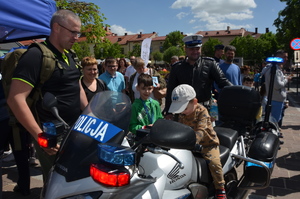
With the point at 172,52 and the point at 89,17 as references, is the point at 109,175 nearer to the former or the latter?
the point at 89,17

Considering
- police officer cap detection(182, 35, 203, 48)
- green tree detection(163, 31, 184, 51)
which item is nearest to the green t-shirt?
police officer cap detection(182, 35, 203, 48)

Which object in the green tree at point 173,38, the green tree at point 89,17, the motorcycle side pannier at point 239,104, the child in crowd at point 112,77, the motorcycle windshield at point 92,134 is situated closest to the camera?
the motorcycle windshield at point 92,134

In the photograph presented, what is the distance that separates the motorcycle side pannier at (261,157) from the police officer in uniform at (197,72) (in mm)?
1166

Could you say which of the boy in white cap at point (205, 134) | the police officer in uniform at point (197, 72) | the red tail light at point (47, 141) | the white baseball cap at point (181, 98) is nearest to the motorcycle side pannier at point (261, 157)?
the boy in white cap at point (205, 134)

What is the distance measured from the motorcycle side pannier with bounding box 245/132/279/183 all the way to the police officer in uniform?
3.82 ft

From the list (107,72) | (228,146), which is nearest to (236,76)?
(107,72)

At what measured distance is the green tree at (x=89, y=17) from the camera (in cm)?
1313

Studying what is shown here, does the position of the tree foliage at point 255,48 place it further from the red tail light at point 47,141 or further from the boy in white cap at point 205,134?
the red tail light at point 47,141

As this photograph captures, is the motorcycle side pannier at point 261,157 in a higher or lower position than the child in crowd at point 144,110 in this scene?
lower

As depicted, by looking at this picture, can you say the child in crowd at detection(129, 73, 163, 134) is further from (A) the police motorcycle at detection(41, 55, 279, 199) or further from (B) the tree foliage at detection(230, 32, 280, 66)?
(B) the tree foliage at detection(230, 32, 280, 66)

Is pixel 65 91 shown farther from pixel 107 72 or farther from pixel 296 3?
pixel 296 3

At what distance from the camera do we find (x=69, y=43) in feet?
7.18

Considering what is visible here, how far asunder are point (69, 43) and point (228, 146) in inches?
65.6

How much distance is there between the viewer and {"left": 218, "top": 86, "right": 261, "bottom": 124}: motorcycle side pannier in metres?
3.03
